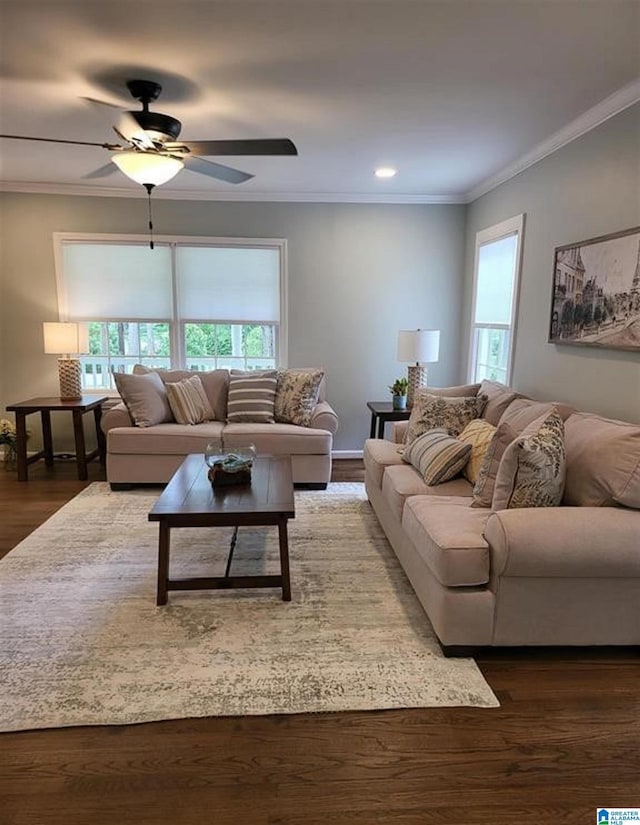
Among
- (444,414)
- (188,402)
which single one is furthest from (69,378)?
(444,414)

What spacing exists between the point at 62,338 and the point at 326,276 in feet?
8.37

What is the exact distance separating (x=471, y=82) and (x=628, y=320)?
1.45m

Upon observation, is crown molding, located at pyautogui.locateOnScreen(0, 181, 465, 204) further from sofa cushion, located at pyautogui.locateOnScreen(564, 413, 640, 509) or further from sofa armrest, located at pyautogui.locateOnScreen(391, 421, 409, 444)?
sofa cushion, located at pyautogui.locateOnScreen(564, 413, 640, 509)

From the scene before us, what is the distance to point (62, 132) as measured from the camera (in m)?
3.34

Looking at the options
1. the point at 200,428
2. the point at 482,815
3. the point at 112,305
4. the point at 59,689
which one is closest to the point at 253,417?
the point at 200,428

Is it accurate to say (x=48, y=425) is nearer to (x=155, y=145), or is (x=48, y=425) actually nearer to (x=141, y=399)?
(x=141, y=399)

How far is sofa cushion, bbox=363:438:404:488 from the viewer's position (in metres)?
3.45

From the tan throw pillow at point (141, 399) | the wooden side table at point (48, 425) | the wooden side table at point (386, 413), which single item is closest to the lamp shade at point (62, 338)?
the wooden side table at point (48, 425)

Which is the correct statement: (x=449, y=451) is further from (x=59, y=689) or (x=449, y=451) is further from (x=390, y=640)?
(x=59, y=689)

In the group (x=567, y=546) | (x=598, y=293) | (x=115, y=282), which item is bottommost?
(x=567, y=546)

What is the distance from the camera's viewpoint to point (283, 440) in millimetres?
4223

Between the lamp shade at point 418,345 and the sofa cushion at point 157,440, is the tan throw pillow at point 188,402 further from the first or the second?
the lamp shade at point 418,345

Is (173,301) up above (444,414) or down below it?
above

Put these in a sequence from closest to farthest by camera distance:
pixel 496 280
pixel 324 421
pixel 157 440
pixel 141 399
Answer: pixel 157 440 → pixel 141 399 → pixel 324 421 → pixel 496 280
